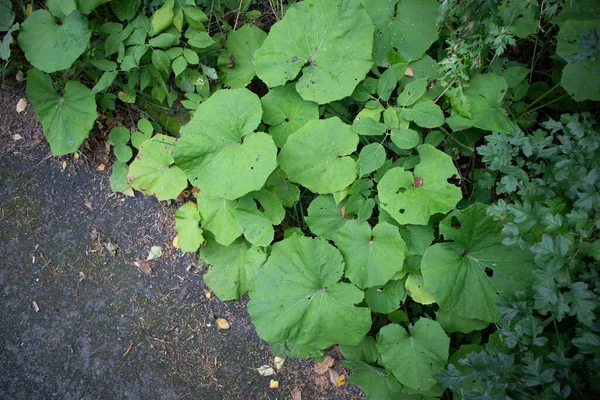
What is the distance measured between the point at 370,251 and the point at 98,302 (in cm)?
195

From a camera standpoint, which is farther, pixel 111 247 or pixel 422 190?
pixel 111 247

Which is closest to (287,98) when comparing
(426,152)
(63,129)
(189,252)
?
(426,152)

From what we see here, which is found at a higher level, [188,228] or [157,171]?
[157,171]

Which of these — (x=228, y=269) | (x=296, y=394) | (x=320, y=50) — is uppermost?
(x=320, y=50)

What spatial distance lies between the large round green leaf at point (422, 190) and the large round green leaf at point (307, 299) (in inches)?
16.1

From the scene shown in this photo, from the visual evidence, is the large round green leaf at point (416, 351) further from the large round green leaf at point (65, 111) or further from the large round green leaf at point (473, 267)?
the large round green leaf at point (65, 111)

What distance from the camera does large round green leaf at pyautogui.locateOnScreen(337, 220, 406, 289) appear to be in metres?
2.23

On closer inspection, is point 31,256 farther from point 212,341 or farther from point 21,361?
point 212,341

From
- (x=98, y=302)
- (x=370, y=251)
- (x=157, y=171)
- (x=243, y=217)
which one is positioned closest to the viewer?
(x=370, y=251)

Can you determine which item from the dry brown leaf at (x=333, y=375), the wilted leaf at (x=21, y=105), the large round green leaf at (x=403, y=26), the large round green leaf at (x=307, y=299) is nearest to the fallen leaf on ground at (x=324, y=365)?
the dry brown leaf at (x=333, y=375)

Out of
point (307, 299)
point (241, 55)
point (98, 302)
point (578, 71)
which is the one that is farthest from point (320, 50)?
point (98, 302)

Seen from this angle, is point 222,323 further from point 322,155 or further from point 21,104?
point 21,104

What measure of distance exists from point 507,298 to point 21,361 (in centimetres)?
312

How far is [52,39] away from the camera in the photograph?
2508 mm
